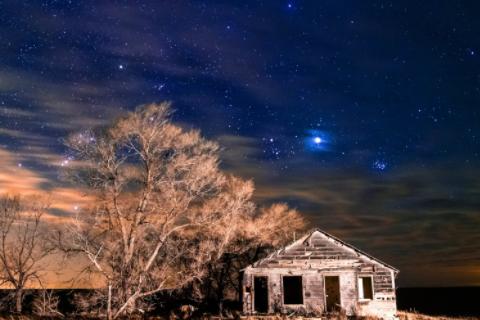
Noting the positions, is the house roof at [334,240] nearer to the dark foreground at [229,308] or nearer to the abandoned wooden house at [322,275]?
the abandoned wooden house at [322,275]

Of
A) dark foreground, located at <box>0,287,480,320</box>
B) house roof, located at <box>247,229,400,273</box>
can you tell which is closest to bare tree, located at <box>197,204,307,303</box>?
dark foreground, located at <box>0,287,480,320</box>

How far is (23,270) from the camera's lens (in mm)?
28328

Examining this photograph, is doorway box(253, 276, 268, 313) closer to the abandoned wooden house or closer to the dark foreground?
the dark foreground

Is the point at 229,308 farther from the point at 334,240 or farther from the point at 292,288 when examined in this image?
the point at 334,240

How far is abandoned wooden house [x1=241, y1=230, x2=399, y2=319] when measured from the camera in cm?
2173

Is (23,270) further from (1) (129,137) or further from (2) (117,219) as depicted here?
(1) (129,137)

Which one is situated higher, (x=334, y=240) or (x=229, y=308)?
(x=334, y=240)

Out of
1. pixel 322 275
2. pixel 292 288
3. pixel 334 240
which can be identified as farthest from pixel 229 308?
pixel 334 240

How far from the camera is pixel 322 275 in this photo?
73.0ft

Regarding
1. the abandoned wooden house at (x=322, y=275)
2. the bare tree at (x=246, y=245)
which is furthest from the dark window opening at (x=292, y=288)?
the abandoned wooden house at (x=322, y=275)

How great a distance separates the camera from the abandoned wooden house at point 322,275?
71.3 ft

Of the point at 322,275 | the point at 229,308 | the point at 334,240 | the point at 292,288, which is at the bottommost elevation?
the point at 229,308

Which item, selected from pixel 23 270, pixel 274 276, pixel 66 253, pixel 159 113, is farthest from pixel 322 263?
pixel 23 270

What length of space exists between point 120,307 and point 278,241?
48.1 ft
